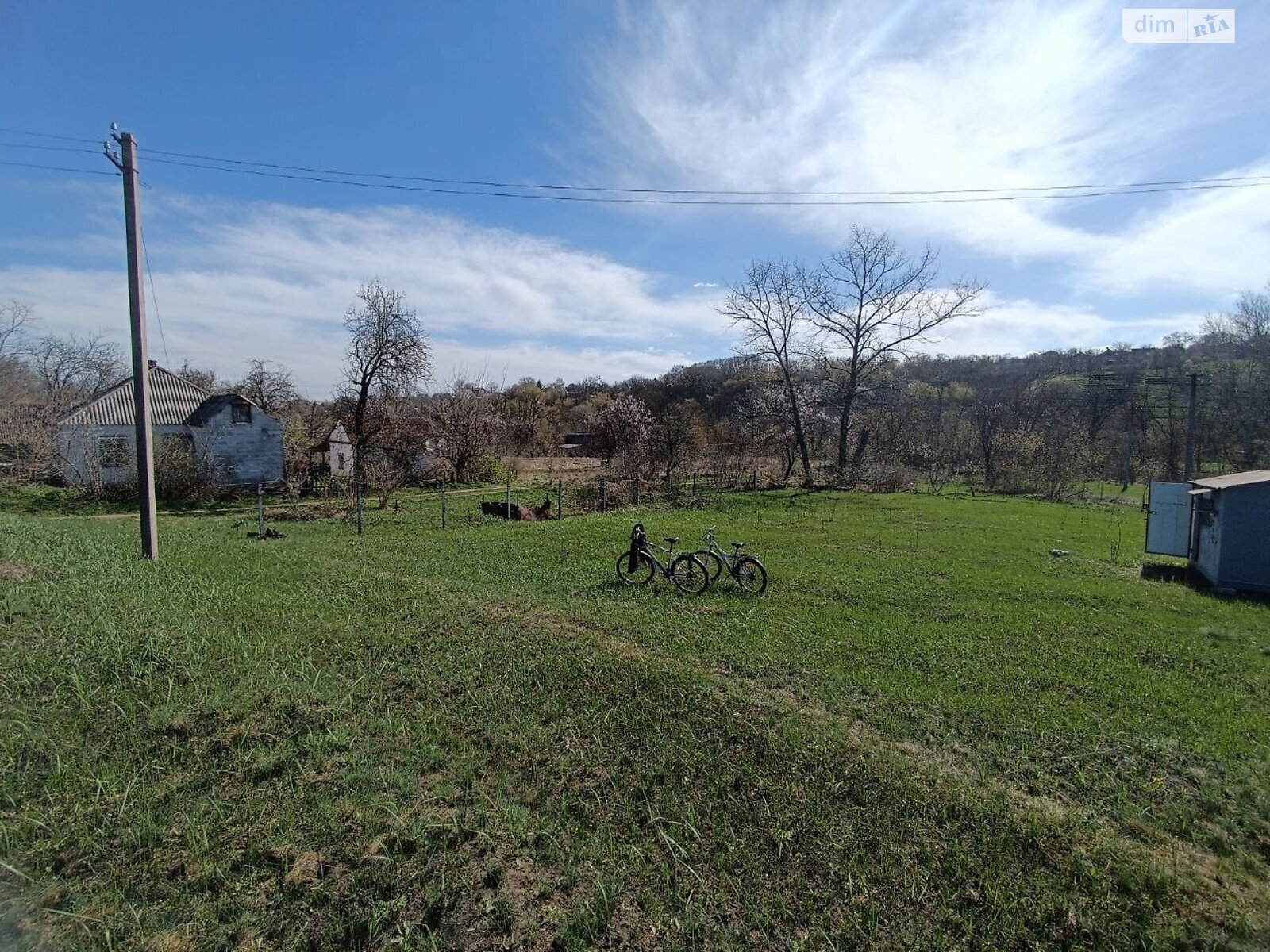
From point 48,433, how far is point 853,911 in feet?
106

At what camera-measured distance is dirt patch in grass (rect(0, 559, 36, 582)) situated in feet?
19.9

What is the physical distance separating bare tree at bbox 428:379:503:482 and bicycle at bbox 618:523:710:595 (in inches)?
800

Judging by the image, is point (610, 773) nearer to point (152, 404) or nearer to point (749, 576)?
point (749, 576)

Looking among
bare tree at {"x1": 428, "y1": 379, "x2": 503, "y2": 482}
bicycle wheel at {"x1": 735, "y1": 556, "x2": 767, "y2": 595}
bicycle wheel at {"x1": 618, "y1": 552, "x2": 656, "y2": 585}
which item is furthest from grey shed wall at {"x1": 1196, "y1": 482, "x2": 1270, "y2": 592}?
bare tree at {"x1": 428, "y1": 379, "x2": 503, "y2": 482}

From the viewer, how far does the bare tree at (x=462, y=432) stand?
2764 centimetres

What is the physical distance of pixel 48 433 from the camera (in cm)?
2309

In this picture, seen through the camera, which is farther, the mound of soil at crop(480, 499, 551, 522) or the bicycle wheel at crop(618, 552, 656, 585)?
the mound of soil at crop(480, 499, 551, 522)

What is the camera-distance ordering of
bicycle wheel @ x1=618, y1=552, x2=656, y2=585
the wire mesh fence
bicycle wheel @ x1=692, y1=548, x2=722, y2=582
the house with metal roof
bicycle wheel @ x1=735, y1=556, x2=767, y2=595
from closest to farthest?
bicycle wheel @ x1=735, y1=556, x2=767, y2=595 → bicycle wheel @ x1=692, y1=548, x2=722, y2=582 → bicycle wheel @ x1=618, y1=552, x2=656, y2=585 → the wire mesh fence → the house with metal roof

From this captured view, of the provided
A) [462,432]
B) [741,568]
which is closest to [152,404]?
[462,432]

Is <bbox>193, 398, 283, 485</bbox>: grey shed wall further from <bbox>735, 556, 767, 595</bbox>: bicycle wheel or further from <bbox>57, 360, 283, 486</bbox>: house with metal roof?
<bbox>735, 556, 767, 595</bbox>: bicycle wheel

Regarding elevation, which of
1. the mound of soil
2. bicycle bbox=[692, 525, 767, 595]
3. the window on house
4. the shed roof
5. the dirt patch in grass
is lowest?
the mound of soil

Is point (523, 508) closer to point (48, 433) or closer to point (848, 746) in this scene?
point (848, 746)

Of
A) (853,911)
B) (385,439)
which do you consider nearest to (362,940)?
(853,911)

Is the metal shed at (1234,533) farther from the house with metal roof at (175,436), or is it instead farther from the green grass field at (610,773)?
the house with metal roof at (175,436)
